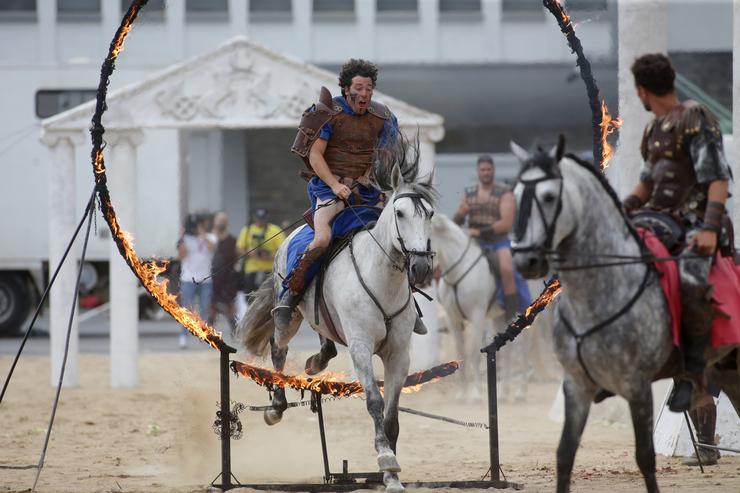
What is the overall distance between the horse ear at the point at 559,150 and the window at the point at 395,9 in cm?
2205

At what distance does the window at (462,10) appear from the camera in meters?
28.4

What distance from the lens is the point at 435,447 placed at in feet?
39.3

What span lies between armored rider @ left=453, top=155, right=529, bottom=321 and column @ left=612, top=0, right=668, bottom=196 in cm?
303

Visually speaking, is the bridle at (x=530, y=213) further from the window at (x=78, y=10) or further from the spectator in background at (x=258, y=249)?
the spectator in background at (x=258, y=249)

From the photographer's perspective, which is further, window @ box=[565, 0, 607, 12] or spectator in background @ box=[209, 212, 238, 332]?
spectator in background @ box=[209, 212, 238, 332]

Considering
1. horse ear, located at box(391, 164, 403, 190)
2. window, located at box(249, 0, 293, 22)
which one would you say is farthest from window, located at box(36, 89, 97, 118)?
horse ear, located at box(391, 164, 403, 190)

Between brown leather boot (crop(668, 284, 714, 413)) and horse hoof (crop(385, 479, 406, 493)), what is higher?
brown leather boot (crop(668, 284, 714, 413))

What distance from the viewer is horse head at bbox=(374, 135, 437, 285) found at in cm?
842

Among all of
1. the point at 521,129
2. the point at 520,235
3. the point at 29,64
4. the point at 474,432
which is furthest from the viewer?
the point at 521,129

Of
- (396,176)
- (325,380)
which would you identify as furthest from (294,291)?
(396,176)

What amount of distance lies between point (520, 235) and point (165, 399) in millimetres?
9445

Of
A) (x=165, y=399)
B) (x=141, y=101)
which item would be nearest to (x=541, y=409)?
(x=165, y=399)

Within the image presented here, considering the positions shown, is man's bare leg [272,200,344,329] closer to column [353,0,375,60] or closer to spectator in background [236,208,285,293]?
spectator in background [236,208,285,293]

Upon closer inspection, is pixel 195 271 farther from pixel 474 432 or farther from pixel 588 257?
pixel 588 257
